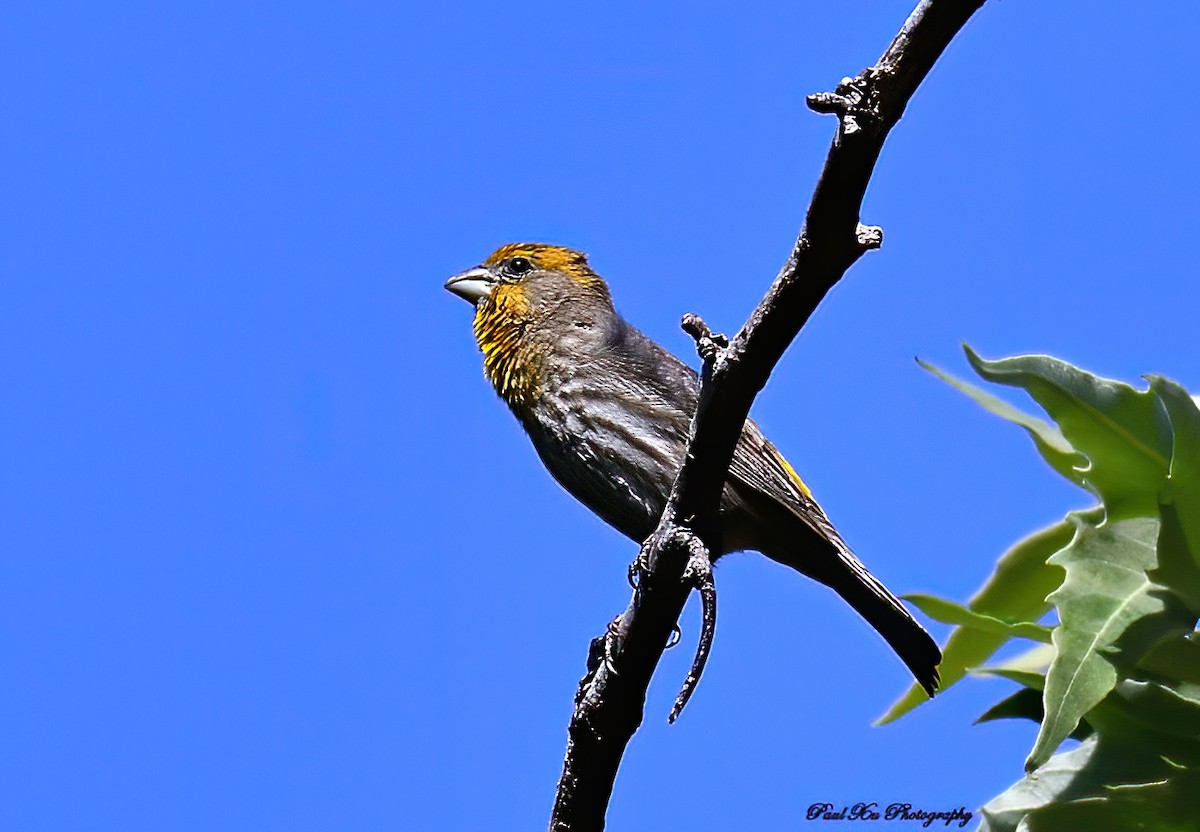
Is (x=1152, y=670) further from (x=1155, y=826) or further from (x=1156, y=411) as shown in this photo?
(x=1156, y=411)

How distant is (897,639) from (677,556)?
230cm

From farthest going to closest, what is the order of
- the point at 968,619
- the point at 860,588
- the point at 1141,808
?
the point at 860,588 < the point at 968,619 < the point at 1141,808

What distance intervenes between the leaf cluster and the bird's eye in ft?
15.8

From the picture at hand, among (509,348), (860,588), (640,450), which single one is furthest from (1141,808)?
(509,348)

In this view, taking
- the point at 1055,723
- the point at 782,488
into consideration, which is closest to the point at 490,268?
the point at 782,488

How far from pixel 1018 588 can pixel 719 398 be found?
768 millimetres

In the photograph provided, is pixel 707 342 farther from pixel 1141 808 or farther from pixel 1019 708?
pixel 1141 808

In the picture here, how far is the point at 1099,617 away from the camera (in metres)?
Result: 2.35

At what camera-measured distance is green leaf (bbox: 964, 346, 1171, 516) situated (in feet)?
7.83

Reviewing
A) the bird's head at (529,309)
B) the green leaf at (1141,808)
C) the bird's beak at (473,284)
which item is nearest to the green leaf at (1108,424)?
the green leaf at (1141,808)

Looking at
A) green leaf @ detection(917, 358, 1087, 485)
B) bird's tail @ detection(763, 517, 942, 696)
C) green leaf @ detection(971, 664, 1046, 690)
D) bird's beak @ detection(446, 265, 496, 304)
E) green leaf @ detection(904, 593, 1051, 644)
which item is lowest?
green leaf @ detection(971, 664, 1046, 690)

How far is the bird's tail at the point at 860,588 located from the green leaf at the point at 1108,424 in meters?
2.84

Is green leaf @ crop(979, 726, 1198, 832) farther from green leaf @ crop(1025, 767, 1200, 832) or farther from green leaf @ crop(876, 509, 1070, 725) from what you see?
green leaf @ crop(876, 509, 1070, 725)

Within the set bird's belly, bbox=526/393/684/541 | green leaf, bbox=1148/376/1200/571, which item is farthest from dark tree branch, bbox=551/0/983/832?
bird's belly, bbox=526/393/684/541
